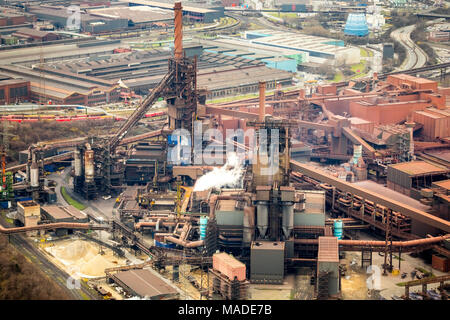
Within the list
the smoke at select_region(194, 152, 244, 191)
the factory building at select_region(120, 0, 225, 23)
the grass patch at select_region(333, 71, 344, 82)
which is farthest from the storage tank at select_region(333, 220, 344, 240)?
the factory building at select_region(120, 0, 225, 23)

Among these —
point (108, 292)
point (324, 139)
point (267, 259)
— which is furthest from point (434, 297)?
point (324, 139)

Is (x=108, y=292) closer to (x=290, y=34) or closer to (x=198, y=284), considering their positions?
(x=198, y=284)

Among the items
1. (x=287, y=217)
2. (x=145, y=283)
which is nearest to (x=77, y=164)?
(x=145, y=283)

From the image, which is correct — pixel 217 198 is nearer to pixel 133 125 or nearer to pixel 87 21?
pixel 133 125

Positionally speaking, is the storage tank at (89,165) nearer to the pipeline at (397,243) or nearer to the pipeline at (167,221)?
the pipeline at (167,221)

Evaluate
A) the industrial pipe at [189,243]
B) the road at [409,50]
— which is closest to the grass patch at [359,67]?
the road at [409,50]

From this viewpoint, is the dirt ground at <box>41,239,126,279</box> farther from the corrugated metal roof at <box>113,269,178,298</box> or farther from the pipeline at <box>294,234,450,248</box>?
the pipeline at <box>294,234,450,248</box>
